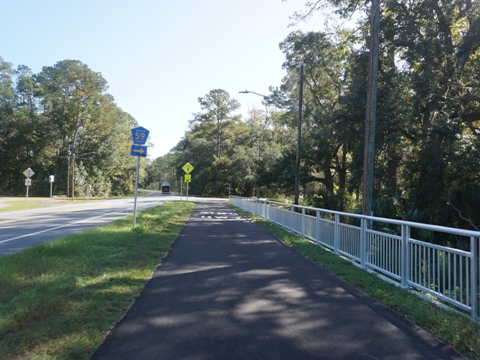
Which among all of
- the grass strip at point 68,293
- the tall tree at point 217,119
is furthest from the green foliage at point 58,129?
the grass strip at point 68,293

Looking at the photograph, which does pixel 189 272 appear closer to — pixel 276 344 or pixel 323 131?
pixel 276 344

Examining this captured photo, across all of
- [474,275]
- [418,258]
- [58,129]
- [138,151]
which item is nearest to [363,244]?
[418,258]

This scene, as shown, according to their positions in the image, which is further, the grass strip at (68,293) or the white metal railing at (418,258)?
the white metal railing at (418,258)

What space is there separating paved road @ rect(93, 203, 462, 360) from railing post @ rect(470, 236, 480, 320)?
870 mm

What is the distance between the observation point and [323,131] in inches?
981

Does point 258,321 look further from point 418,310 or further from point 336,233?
point 336,233

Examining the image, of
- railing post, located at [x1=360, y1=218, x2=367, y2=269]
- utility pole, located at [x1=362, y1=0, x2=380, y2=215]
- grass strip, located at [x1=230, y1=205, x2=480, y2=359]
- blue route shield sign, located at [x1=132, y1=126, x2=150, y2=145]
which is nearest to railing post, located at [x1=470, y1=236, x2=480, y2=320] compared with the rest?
grass strip, located at [x1=230, y1=205, x2=480, y2=359]

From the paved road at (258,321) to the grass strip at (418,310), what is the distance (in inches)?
6.3

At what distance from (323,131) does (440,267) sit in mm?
19838

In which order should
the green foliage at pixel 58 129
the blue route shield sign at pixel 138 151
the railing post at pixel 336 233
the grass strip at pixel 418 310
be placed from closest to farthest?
the grass strip at pixel 418 310
the railing post at pixel 336 233
the blue route shield sign at pixel 138 151
the green foliage at pixel 58 129

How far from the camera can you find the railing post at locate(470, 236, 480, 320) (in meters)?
4.81

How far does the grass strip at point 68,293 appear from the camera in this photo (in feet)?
13.0

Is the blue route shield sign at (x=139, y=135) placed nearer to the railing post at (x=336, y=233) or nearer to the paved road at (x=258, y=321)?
the paved road at (x=258, y=321)

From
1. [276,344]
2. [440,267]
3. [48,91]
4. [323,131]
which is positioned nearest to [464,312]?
[440,267]
